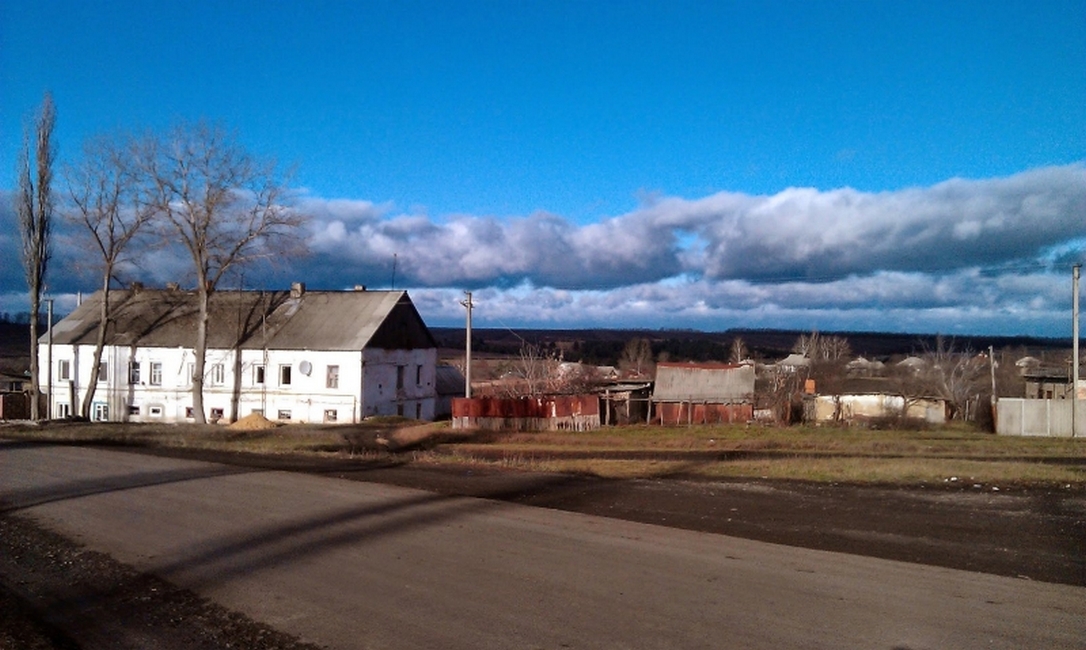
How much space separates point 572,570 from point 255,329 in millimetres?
44852

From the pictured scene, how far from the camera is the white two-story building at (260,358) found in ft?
155

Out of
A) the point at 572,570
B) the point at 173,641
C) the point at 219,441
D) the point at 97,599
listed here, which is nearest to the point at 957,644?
the point at 572,570

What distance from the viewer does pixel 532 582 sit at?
893cm

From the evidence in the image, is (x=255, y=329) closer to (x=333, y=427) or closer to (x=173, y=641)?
(x=333, y=427)

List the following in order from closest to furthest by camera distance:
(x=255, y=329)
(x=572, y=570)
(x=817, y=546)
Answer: (x=572, y=570) < (x=817, y=546) < (x=255, y=329)

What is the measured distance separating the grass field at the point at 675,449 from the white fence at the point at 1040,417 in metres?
2.40

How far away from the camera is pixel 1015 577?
956 centimetres

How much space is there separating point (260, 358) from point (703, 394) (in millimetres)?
28801

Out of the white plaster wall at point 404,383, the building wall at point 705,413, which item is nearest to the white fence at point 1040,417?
the building wall at point 705,413

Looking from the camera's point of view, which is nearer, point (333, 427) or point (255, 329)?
point (333, 427)

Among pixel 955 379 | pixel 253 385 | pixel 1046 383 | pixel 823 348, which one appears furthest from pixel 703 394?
pixel 823 348

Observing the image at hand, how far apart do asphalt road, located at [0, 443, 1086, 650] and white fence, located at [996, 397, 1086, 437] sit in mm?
41296

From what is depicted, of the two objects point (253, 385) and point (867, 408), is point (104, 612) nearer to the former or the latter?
point (253, 385)

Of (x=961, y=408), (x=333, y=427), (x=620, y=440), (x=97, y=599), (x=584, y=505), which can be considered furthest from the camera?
(x=961, y=408)
